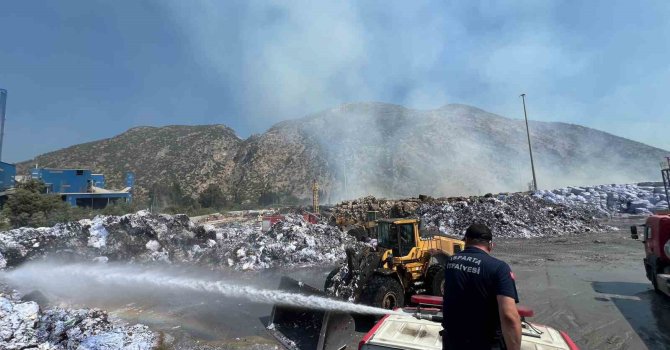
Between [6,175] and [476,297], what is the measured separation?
44869 mm

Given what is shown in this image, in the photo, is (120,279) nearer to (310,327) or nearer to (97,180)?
(310,327)

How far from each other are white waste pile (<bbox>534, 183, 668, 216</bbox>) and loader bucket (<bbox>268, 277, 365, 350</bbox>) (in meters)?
26.0

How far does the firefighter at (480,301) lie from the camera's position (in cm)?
200

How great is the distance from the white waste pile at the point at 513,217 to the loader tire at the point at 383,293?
46.9 ft

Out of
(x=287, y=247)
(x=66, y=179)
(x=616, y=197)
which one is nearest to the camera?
(x=287, y=247)

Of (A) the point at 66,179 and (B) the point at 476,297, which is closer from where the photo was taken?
(B) the point at 476,297

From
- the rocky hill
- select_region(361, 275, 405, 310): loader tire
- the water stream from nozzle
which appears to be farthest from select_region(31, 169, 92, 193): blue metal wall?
select_region(361, 275, 405, 310): loader tire

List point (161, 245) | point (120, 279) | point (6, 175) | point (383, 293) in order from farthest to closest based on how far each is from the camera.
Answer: point (6, 175)
point (161, 245)
point (120, 279)
point (383, 293)

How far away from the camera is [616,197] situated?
2716 cm

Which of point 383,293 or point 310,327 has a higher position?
point 383,293

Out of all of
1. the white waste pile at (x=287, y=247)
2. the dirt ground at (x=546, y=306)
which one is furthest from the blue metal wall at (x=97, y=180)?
the dirt ground at (x=546, y=306)

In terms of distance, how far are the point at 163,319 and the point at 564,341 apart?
7212 mm

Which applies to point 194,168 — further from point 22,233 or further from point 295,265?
point 295,265

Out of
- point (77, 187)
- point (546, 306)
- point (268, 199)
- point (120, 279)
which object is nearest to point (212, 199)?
point (268, 199)
